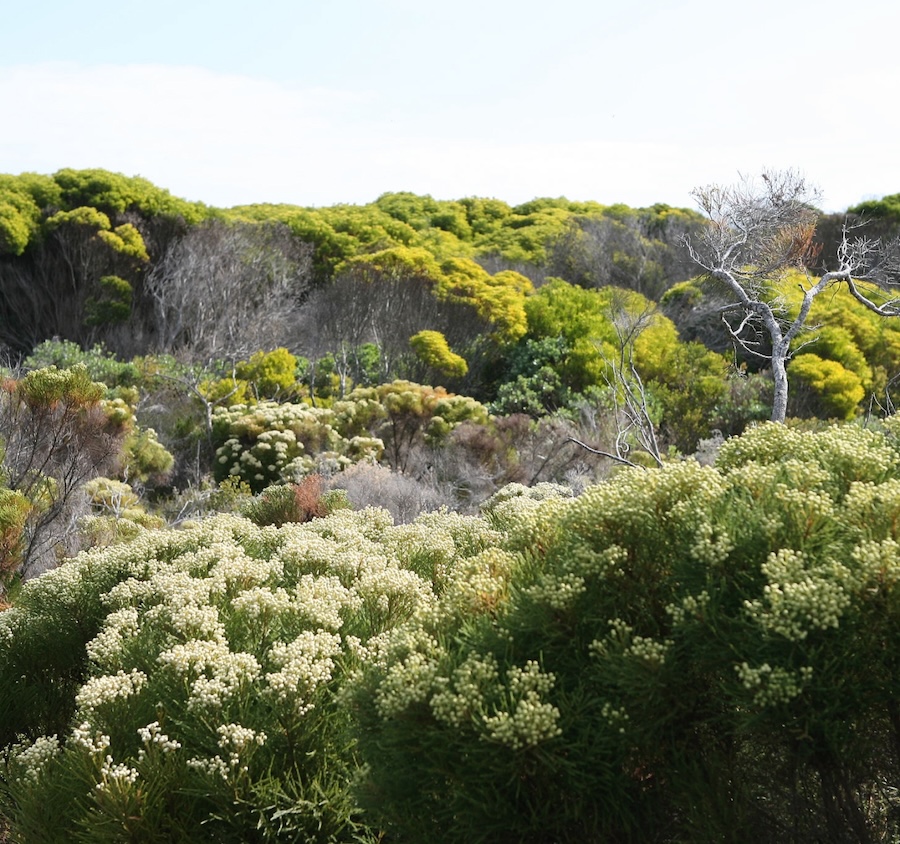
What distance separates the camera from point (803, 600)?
2.33 meters

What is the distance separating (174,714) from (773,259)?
11394 mm

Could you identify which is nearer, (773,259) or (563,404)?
(773,259)

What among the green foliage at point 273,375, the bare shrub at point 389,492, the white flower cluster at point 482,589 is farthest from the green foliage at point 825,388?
the white flower cluster at point 482,589

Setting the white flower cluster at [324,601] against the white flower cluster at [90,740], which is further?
the white flower cluster at [324,601]

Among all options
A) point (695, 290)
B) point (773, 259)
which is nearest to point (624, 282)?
point (695, 290)

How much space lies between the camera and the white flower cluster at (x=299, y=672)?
11.2ft

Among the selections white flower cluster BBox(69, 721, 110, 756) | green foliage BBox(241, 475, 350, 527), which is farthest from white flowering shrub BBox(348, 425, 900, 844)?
green foliage BBox(241, 475, 350, 527)

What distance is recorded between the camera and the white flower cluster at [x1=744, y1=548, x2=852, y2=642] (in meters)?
2.33

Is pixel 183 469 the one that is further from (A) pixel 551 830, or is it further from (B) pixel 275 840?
(A) pixel 551 830

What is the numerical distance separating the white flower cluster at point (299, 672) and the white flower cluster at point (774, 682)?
69.3 inches

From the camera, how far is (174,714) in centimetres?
365

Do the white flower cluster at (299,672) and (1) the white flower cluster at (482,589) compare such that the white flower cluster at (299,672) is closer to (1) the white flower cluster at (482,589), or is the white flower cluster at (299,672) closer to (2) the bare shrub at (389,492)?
(1) the white flower cluster at (482,589)

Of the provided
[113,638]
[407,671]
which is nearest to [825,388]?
[113,638]

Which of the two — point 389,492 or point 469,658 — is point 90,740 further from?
point 389,492
